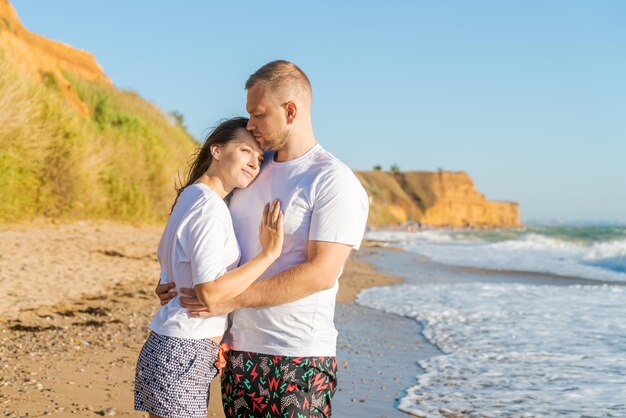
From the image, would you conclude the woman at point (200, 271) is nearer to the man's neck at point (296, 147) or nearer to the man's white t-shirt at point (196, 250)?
the man's white t-shirt at point (196, 250)

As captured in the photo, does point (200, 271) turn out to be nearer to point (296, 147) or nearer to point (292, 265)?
point (292, 265)

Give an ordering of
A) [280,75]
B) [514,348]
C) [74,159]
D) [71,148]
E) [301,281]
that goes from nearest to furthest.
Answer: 1. [301,281]
2. [280,75]
3. [514,348]
4. [74,159]
5. [71,148]

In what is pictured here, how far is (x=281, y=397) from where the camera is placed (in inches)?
96.1

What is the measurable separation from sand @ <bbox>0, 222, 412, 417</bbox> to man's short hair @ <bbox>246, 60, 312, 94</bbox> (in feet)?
9.84

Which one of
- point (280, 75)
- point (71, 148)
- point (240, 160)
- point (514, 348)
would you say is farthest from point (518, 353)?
point (71, 148)

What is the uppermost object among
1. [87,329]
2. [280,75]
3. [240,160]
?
[280,75]

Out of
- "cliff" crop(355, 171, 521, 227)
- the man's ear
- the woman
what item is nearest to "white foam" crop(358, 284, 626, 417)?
the woman

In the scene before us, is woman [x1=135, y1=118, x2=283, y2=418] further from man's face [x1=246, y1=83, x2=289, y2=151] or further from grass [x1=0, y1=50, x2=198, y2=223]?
grass [x1=0, y1=50, x2=198, y2=223]

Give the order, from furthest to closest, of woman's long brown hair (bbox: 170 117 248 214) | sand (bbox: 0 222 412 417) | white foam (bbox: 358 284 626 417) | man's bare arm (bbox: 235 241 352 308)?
white foam (bbox: 358 284 626 417) < sand (bbox: 0 222 412 417) < woman's long brown hair (bbox: 170 117 248 214) < man's bare arm (bbox: 235 241 352 308)

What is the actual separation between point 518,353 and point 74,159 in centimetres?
1044

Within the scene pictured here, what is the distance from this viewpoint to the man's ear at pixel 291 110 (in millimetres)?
2455

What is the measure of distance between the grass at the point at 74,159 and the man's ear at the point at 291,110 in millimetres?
11032

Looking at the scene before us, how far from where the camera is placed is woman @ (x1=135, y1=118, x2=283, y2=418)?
7.63 ft

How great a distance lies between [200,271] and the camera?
232 cm
